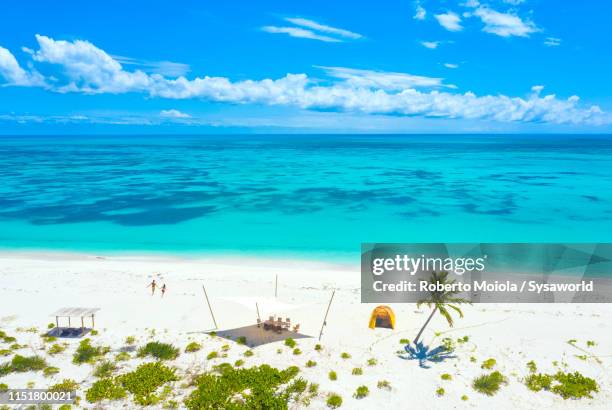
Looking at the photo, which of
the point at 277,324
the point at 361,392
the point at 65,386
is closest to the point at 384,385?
the point at 361,392

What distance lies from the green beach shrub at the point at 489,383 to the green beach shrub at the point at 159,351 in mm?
11231

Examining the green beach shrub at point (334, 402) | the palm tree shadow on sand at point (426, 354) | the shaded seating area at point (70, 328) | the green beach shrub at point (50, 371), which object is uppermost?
the shaded seating area at point (70, 328)

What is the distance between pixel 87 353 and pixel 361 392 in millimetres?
10617

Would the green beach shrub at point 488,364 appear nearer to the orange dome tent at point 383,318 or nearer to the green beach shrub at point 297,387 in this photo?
the orange dome tent at point 383,318

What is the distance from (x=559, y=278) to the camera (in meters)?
26.3

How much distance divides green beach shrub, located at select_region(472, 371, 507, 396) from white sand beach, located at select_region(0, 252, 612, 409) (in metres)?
0.19

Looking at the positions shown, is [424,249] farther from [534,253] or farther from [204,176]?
[204,176]

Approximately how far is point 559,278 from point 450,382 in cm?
1616

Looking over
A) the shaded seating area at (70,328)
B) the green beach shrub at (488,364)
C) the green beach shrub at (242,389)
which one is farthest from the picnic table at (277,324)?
the green beach shrub at (488,364)

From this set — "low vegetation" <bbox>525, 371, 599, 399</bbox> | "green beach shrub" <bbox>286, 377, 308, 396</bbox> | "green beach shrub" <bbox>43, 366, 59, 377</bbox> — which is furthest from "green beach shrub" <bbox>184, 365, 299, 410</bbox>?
"low vegetation" <bbox>525, 371, 599, 399</bbox>

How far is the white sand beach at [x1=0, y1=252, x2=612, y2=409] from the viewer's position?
46.4ft

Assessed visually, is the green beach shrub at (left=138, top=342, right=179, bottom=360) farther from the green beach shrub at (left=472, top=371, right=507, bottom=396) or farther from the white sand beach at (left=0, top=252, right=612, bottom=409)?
the green beach shrub at (left=472, top=371, right=507, bottom=396)

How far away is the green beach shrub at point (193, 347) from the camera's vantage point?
16.5 m

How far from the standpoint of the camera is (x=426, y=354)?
16.5m
